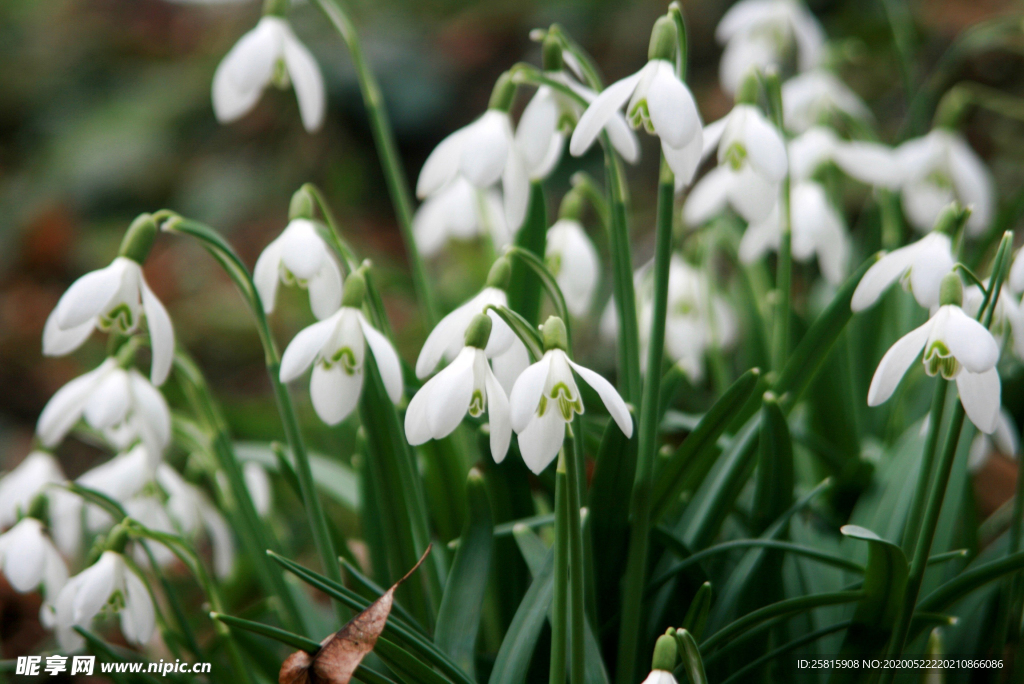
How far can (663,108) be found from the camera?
2.29 feet

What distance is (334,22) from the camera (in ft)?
3.34

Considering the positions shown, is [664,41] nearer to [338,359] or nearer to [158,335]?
[338,359]

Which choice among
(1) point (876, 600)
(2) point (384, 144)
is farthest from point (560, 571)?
(2) point (384, 144)

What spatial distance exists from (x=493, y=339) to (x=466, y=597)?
0.98 feet

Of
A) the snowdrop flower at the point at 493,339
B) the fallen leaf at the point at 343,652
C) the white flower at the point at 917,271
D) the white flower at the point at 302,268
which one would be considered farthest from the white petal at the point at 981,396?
the white flower at the point at 302,268

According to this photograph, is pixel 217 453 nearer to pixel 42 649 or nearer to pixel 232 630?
pixel 232 630

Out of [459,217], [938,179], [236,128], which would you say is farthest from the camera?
[236,128]

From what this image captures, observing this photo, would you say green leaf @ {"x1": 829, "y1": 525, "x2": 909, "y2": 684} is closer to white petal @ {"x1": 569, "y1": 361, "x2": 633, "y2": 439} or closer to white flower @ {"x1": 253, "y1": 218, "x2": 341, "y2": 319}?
white petal @ {"x1": 569, "y1": 361, "x2": 633, "y2": 439}

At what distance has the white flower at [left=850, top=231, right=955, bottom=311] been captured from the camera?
2.54 ft

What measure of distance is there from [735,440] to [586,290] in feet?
0.97

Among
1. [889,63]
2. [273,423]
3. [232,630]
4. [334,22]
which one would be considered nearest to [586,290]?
[334,22]

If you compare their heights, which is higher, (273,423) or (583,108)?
(583,108)

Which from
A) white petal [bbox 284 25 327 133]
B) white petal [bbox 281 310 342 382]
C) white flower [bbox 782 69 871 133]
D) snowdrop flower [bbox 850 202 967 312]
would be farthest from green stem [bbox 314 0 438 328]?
white flower [bbox 782 69 871 133]

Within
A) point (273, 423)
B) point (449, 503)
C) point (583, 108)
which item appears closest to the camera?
point (583, 108)
